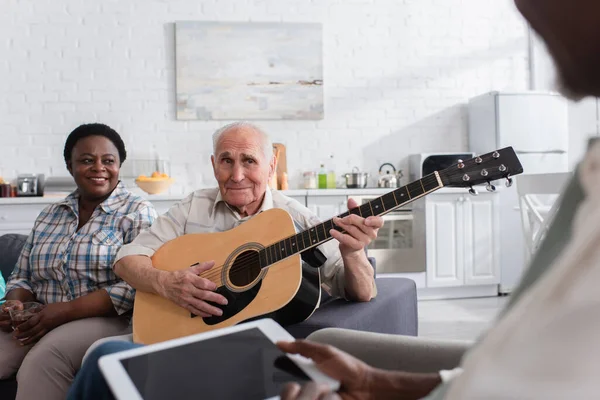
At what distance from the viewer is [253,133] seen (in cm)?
190

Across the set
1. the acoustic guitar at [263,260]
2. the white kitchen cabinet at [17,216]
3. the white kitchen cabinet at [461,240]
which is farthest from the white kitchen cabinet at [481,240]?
the white kitchen cabinet at [17,216]

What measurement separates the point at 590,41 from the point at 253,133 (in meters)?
1.56

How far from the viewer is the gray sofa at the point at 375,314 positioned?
1451 mm

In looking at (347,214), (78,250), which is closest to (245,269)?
(347,214)

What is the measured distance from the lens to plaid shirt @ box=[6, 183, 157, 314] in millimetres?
1877

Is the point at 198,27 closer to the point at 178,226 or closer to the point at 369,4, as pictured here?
the point at 369,4

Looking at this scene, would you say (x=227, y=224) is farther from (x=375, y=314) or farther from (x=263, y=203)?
(x=375, y=314)

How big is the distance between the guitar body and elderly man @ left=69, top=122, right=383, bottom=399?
0.12ft

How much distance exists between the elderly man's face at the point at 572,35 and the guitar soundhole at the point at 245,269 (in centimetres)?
126

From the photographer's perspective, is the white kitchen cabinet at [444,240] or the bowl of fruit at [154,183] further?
the white kitchen cabinet at [444,240]

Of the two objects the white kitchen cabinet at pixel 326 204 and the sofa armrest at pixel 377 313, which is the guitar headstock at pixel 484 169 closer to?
the sofa armrest at pixel 377 313

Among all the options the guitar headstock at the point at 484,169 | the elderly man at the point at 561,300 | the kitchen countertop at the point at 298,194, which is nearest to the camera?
the elderly man at the point at 561,300

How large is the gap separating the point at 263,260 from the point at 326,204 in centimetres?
280

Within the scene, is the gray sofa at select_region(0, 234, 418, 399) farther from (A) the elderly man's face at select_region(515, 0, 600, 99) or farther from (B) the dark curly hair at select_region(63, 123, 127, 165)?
(A) the elderly man's face at select_region(515, 0, 600, 99)
